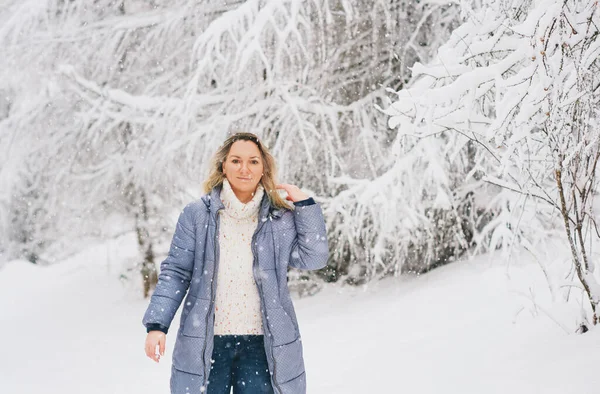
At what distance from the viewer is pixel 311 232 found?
2354 millimetres

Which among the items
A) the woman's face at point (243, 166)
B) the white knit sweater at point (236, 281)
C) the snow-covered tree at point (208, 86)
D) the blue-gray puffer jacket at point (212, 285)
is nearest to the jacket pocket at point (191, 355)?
the blue-gray puffer jacket at point (212, 285)

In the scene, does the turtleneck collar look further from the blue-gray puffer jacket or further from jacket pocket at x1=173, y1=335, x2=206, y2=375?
jacket pocket at x1=173, y1=335, x2=206, y2=375

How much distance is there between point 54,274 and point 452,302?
40.4 ft

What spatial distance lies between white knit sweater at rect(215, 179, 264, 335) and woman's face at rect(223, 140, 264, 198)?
0.05 metres

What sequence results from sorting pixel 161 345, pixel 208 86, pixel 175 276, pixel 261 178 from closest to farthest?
1. pixel 161 345
2. pixel 175 276
3. pixel 261 178
4. pixel 208 86

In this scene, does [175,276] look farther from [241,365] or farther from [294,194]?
[294,194]

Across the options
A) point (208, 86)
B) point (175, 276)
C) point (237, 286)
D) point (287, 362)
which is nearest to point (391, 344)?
point (287, 362)

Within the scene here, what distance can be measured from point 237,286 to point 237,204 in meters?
0.33

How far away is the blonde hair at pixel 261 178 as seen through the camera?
2.39 meters

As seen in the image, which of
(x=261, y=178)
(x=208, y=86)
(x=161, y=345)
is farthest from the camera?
(x=208, y=86)

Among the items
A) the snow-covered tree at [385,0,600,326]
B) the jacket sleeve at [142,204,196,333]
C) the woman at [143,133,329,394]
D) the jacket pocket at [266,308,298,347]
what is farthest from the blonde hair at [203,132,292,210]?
the snow-covered tree at [385,0,600,326]

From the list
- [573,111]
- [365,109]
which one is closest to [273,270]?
[573,111]

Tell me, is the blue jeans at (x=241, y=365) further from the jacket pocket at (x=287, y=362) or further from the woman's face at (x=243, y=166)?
the woman's face at (x=243, y=166)

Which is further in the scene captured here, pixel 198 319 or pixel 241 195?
pixel 241 195
